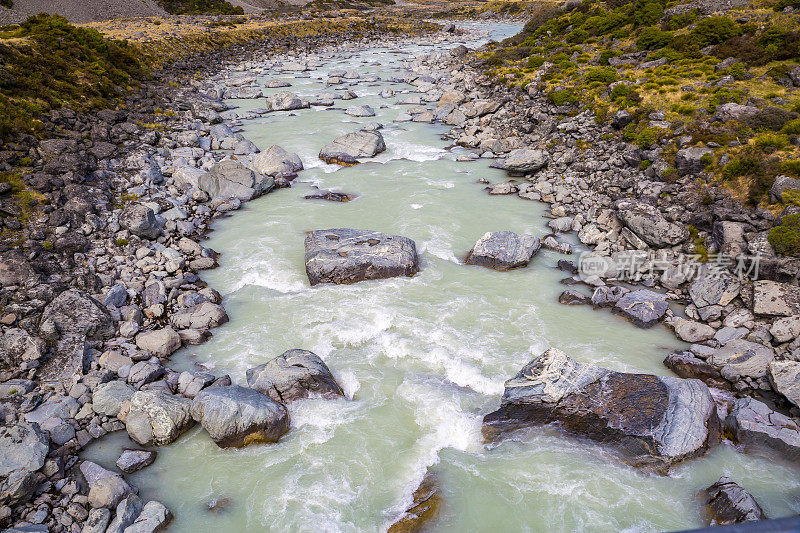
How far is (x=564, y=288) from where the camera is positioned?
19.8 m

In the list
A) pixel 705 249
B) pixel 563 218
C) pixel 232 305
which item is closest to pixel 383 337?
pixel 232 305

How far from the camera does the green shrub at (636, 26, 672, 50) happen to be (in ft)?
132

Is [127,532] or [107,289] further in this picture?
[107,289]

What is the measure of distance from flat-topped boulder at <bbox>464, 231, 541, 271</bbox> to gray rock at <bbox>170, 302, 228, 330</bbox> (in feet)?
36.9

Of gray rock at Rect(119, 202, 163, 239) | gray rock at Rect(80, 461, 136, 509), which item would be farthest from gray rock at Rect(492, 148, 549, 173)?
gray rock at Rect(80, 461, 136, 509)

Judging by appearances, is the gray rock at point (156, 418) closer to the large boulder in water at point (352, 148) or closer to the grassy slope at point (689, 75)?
the large boulder in water at point (352, 148)

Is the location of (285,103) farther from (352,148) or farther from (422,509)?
Answer: (422,509)

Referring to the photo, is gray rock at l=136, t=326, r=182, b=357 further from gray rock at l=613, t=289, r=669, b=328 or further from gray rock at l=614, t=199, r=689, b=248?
gray rock at l=614, t=199, r=689, b=248

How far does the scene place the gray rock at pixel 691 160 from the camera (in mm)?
23359

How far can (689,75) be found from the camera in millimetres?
33000

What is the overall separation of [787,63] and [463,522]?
37109 millimetres

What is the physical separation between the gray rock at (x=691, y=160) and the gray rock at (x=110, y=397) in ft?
89.1

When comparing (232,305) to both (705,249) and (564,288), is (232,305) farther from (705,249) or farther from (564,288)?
(705,249)

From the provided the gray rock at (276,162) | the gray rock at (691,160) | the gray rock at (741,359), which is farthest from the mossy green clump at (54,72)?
the gray rock at (691,160)
